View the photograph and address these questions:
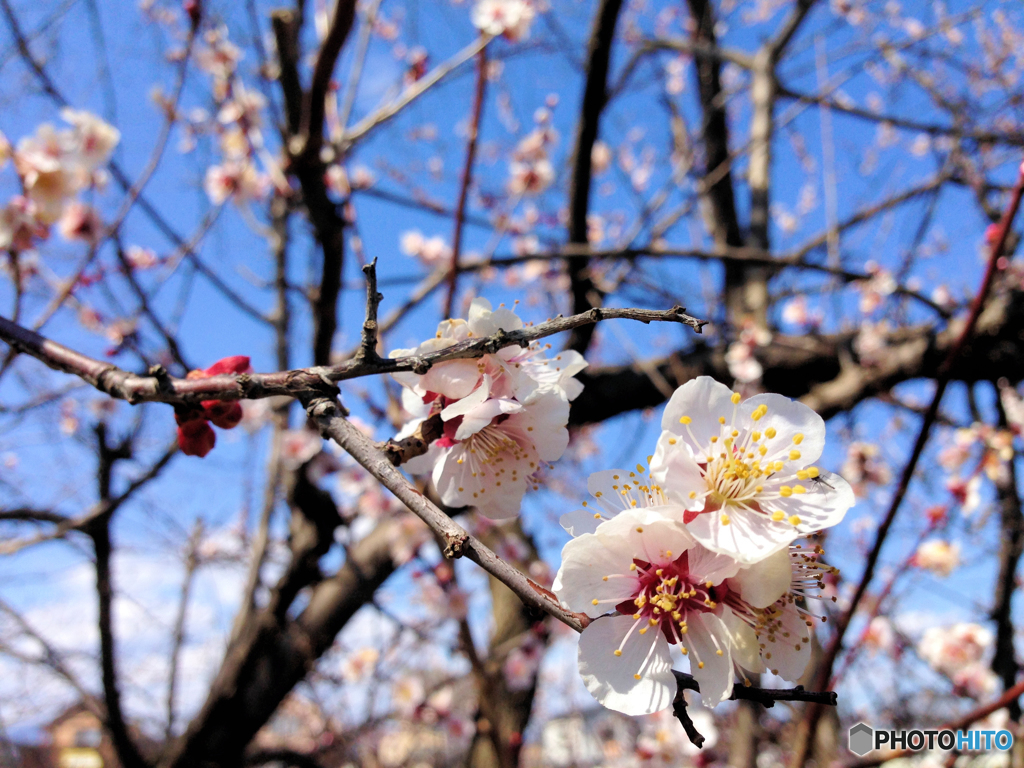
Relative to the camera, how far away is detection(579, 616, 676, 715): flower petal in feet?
2.08

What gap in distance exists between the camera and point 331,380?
675mm

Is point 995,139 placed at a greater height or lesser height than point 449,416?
greater

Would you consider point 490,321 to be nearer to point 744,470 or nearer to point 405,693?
point 744,470

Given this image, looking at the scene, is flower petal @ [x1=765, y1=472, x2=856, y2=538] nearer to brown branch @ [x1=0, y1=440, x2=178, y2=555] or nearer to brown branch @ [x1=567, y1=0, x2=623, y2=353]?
brown branch @ [x1=567, y1=0, x2=623, y2=353]

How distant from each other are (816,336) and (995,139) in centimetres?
116

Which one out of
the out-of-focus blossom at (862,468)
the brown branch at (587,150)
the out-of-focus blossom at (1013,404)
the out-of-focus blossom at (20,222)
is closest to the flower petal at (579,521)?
the brown branch at (587,150)

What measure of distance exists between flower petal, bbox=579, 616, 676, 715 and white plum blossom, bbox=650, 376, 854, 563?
5.8 inches

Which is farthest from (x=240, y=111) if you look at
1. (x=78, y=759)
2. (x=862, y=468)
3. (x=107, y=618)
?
(x=78, y=759)

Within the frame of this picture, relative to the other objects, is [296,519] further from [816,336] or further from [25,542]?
[816,336]

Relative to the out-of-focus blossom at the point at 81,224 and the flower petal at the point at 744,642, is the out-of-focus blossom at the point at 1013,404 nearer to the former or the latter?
the flower petal at the point at 744,642

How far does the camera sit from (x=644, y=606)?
0.69 meters

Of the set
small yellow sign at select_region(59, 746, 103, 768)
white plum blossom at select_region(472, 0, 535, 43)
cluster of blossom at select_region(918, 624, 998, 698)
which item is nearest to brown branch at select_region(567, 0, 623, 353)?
white plum blossom at select_region(472, 0, 535, 43)

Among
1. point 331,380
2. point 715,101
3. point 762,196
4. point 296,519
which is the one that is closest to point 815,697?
point 331,380

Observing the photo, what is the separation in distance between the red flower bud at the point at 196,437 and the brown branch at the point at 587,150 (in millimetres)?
1438
